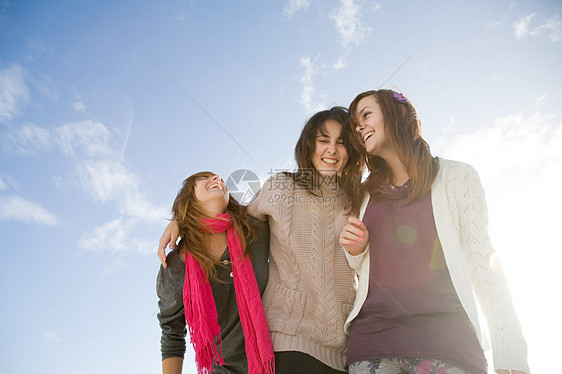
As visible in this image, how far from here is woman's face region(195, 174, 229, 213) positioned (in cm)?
267

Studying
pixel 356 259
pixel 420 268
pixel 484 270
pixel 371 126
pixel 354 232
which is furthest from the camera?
pixel 371 126

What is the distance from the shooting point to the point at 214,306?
2.66 metres

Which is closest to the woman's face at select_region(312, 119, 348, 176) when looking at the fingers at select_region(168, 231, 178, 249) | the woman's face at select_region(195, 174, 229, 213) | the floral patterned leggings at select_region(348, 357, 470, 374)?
the woman's face at select_region(195, 174, 229, 213)

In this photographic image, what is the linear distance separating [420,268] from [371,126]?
0.86 metres

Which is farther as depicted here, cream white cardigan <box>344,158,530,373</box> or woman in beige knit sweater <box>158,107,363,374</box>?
woman in beige knit sweater <box>158,107,363,374</box>

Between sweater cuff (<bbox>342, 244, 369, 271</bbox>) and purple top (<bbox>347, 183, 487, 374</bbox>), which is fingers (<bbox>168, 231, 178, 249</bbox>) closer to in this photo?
sweater cuff (<bbox>342, 244, 369, 271</bbox>)

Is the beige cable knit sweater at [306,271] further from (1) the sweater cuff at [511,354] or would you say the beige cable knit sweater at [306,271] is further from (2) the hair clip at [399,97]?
(1) the sweater cuff at [511,354]

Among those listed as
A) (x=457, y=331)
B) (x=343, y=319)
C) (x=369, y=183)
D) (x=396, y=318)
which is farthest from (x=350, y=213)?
(x=457, y=331)

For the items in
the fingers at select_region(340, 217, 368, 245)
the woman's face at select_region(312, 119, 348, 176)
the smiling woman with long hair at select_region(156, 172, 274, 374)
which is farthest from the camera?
the woman's face at select_region(312, 119, 348, 176)

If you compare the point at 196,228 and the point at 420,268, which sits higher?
the point at 196,228

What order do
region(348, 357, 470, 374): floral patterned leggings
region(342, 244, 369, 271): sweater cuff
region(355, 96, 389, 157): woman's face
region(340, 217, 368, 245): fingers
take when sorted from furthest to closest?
region(355, 96, 389, 157): woman's face → region(342, 244, 369, 271): sweater cuff → region(340, 217, 368, 245): fingers → region(348, 357, 470, 374): floral patterned leggings

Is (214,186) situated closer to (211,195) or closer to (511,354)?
(211,195)

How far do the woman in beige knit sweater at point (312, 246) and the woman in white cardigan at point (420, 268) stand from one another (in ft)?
0.66

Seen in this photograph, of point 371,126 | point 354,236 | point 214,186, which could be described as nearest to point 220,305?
point 214,186
